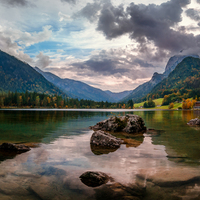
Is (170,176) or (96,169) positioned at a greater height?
(170,176)

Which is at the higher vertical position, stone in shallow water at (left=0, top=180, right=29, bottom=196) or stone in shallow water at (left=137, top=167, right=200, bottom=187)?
stone in shallow water at (left=137, top=167, right=200, bottom=187)

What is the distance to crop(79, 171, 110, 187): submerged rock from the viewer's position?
8.89 m

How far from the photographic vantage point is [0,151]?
615 inches

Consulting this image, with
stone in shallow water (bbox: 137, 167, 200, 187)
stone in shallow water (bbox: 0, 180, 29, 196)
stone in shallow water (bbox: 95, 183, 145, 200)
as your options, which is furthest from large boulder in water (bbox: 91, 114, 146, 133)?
stone in shallow water (bbox: 0, 180, 29, 196)

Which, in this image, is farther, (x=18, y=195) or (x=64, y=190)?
(x=64, y=190)

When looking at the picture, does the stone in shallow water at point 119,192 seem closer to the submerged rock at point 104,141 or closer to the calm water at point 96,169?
the calm water at point 96,169

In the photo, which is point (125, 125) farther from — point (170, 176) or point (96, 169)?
point (170, 176)

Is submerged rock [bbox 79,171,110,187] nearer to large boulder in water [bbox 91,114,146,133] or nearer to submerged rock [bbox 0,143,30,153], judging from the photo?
submerged rock [bbox 0,143,30,153]

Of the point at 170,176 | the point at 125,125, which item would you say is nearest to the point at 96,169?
the point at 170,176

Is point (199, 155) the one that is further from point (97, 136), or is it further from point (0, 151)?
point (0, 151)

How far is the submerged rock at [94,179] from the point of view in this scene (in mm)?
8895

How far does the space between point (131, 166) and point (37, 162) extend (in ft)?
24.5

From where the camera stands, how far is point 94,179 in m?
9.11

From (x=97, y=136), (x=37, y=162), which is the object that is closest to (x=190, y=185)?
(x=37, y=162)
